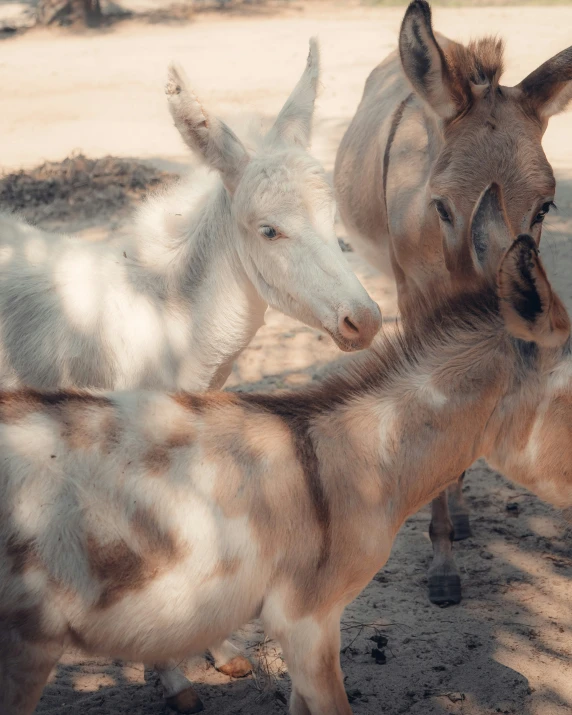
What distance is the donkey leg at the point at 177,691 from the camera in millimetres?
3609

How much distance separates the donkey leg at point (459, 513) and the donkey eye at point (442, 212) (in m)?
1.63

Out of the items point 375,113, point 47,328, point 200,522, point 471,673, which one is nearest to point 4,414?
point 200,522

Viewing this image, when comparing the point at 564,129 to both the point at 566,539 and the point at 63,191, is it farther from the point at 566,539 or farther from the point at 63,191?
the point at 566,539

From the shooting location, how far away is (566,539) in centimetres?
464

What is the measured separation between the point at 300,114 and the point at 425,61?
624 millimetres

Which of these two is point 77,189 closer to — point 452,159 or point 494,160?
point 452,159

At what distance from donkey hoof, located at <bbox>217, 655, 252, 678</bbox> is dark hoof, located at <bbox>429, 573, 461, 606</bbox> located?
1010 millimetres

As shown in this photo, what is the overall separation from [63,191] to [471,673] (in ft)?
22.8

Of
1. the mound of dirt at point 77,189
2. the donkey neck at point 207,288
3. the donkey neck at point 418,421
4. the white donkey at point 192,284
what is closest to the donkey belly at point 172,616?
the donkey neck at point 418,421

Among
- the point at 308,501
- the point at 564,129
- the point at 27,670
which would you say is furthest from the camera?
the point at 564,129

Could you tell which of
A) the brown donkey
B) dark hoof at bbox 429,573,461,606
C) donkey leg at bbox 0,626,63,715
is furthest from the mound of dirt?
donkey leg at bbox 0,626,63,715

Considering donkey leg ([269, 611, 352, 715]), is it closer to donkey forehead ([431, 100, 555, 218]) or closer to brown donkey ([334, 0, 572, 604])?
brown donkey ([334, 0, 572, 604])

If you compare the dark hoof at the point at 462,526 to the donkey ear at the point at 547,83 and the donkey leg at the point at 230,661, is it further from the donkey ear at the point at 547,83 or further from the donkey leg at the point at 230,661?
the donkey ear at the point at 547,83

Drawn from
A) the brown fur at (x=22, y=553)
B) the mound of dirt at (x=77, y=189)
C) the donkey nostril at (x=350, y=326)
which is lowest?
the mound of dirt at (x=77, y=189)
